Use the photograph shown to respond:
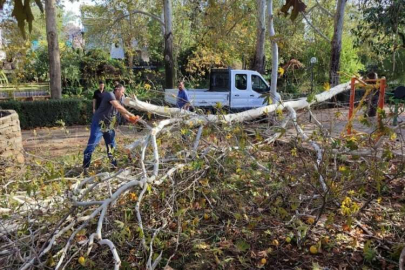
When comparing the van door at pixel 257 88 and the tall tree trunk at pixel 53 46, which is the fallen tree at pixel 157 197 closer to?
the van door at pixel 257 88

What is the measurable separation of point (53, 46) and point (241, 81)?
6.77 m

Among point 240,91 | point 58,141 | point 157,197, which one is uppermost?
point 240,91

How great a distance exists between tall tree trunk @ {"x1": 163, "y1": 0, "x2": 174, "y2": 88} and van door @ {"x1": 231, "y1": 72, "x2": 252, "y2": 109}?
11.8 feet

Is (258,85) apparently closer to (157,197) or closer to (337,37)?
(337,37)

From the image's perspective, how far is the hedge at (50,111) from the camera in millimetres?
12320

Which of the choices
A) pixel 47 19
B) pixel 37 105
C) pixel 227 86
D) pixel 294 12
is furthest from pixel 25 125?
pixel 294 12

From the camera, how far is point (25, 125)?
491 inches

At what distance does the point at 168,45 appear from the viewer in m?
14.3

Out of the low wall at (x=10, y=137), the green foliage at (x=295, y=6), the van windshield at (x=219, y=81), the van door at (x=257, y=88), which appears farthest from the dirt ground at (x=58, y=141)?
the green foliage at (x=295, y=6)

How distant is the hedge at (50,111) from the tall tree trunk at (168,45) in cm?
332

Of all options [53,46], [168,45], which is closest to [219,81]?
[168,45]

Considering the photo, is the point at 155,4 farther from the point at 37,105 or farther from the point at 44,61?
the point at 37,105

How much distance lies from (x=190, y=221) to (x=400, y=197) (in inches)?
102

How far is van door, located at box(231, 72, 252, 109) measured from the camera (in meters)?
11.9
